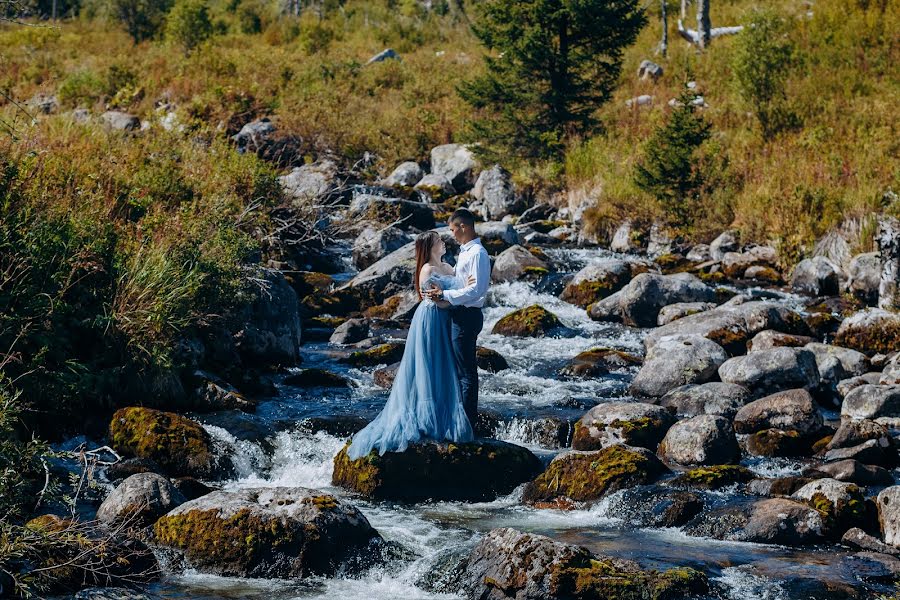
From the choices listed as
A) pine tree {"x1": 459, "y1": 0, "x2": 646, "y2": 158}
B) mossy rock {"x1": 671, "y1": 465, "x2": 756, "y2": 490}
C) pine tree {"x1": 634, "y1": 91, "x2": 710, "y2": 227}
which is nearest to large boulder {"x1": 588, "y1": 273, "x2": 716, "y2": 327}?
pine tree {"x1": 634, "y1": 91, "x2": 710, "y2": 227}

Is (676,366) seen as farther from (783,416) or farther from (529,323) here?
(529,323)

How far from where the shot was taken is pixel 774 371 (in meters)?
12.5

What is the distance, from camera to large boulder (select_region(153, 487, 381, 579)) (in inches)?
292

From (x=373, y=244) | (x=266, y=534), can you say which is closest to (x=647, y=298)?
(x=373, y=244)

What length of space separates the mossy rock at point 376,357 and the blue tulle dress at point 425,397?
4459 mm

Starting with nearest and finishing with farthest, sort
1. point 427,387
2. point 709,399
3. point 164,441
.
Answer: point 427,387, point 164,441, point 709,399

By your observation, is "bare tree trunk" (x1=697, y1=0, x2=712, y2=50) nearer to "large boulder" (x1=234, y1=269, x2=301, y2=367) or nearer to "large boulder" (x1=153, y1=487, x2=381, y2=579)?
"large boulder" (x1=234, y1=269, x2=301, y2=367)

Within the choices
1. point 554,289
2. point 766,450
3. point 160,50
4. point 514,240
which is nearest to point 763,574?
point 766,450

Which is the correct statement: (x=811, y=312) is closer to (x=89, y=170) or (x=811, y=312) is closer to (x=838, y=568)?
(x=838, y=568)

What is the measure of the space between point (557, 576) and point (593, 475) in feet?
8.66

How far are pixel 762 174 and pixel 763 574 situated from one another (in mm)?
15875

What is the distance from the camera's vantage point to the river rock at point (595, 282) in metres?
17.8

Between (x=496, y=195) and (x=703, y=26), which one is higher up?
(x=703, y=26)

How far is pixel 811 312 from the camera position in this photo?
645 inches
